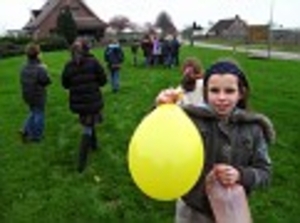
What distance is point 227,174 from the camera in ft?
10.8

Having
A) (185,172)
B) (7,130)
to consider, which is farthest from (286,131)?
(185,172)

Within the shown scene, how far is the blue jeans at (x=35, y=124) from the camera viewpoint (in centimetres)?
1052

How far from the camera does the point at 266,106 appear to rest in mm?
14148

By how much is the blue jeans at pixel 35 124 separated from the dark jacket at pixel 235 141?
727 centimetres

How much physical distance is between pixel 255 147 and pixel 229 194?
31 cm

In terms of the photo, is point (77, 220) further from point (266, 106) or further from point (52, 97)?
point (52, 97)

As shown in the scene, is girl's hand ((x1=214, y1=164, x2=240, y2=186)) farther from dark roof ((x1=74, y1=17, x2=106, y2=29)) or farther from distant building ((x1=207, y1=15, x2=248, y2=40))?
distant building ((x1=207, y1=15, x2=248, y2=40))

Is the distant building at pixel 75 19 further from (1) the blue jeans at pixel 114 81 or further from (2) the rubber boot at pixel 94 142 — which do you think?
(2) the rubber boot at pixel 94 142

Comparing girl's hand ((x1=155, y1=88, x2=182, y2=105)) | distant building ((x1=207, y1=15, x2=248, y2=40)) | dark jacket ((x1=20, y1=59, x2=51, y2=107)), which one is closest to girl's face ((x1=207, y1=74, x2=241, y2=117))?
girl's hand ((x1=155, y1=88, x2=182, y2=105))

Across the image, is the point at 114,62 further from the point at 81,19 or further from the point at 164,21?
the point at 164,21

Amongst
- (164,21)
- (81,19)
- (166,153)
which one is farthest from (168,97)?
(164,21)

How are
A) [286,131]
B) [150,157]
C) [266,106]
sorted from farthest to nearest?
[266,106] < [286,131] < [150,157]

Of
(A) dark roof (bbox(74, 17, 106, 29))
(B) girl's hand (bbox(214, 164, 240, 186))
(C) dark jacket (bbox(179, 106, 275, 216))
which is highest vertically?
(C) dark jacket (bbox(179, 106, 275, 216))

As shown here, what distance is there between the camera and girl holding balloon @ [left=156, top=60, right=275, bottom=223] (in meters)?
3.39
